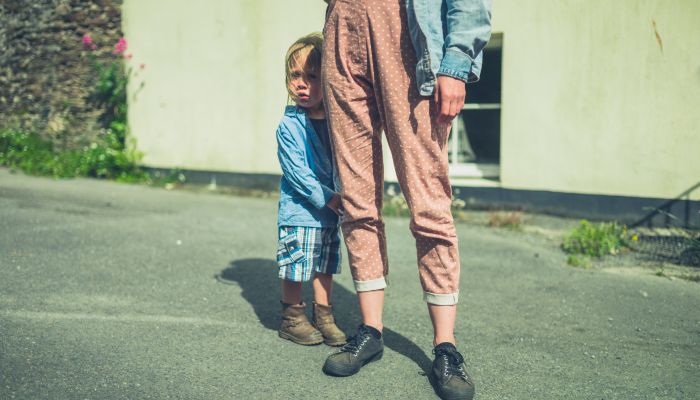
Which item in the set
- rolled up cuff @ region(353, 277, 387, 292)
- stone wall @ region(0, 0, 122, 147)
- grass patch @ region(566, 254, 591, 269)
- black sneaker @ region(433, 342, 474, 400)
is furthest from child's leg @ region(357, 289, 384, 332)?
stone wall @ region(0, 0, 122, 147)

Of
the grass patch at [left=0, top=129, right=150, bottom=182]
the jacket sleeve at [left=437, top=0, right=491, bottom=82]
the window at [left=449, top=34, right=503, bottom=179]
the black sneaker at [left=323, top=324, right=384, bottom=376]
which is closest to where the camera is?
the jacket sleeve at [left=437, top=0, right=491, bottom=82]

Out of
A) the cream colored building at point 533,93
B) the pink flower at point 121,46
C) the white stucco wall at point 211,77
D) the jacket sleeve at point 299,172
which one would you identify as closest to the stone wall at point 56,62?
the pink flower at point 121,46

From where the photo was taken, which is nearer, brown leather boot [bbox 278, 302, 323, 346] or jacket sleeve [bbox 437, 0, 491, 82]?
jacket sleeve [bbox 437, 0, 491, 82]

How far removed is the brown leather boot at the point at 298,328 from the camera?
9.87ft

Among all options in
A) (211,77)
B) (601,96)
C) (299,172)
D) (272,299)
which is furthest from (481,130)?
(299,172)

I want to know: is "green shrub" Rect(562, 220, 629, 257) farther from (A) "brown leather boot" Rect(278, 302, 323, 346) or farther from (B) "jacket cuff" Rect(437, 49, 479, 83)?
(B) "jacket cuff" Rect(437, 49, 479, 83)

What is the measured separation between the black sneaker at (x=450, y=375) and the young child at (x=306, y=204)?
614 mm

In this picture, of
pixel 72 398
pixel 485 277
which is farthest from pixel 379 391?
pixel 485 277

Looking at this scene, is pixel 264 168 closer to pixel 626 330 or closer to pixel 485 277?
pixel 485 277

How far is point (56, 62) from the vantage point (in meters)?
8.84

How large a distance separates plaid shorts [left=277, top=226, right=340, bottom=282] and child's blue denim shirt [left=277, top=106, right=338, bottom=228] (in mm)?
43

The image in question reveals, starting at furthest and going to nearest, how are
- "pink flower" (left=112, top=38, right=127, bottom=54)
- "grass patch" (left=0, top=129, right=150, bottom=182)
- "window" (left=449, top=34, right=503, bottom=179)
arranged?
"pink flower" (left=112, top=38, right=127, bottom=54)
"grass patch" (left=0, top=129, right=150, bottom=182)
"window" (left=449, top=34, right=503, bottom=179)

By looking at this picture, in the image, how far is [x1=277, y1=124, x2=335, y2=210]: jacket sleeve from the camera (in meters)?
2.96

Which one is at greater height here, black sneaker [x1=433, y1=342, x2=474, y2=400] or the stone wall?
the stone wall
